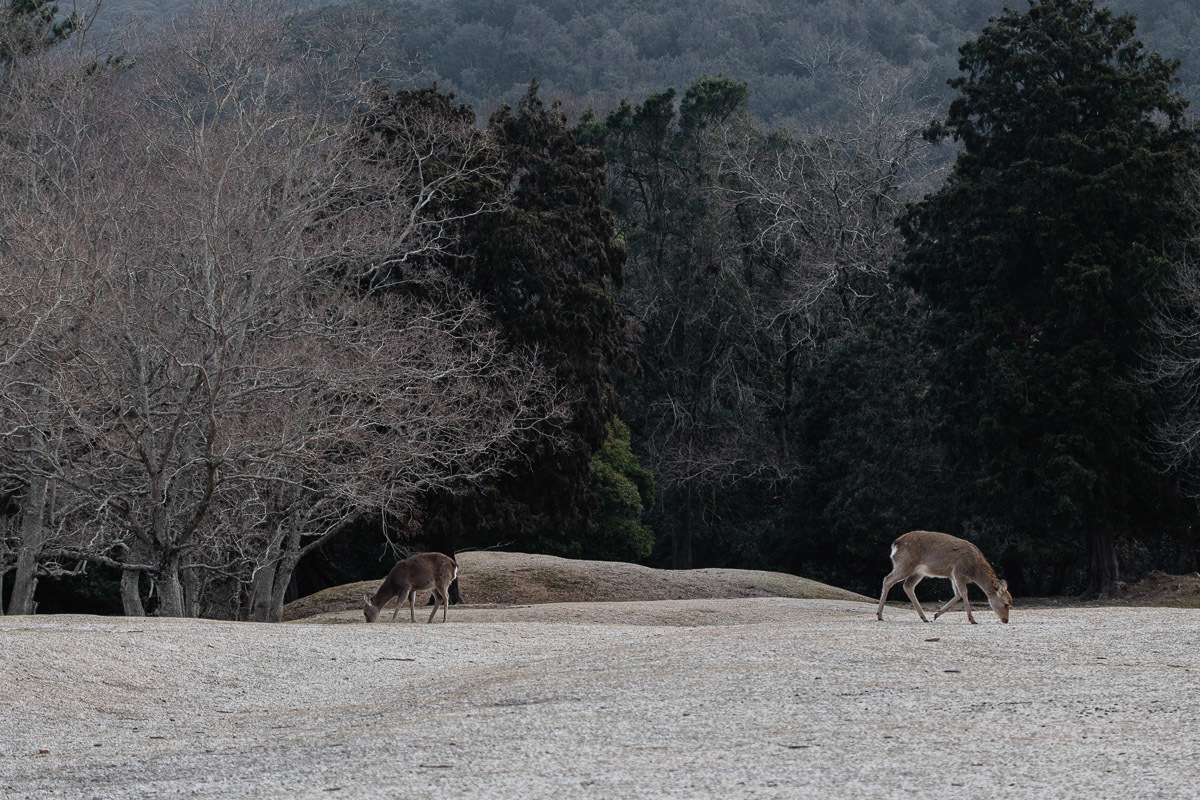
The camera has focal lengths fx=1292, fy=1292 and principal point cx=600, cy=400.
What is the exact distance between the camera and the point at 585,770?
275 inches

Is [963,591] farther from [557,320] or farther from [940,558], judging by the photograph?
[557,320]

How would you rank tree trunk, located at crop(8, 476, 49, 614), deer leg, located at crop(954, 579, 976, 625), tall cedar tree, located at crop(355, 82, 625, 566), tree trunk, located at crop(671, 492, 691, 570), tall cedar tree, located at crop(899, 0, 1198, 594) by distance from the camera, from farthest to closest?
tree trunk, located at crop(671, 492, 691, 570)
tall cedar tree, located at crop(355, 82, 625, 566)
tall cedar tree, located at crop(899, 0, 1198, 594)
tree trunk, located at crop(8, 476, 49, 614)
deer leg, located at crop(954, 579, 976, 625)

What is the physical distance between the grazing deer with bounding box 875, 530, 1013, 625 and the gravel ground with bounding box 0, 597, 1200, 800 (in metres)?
0.43

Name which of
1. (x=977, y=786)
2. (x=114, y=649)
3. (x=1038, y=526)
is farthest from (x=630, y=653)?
(x=1038, y=526)

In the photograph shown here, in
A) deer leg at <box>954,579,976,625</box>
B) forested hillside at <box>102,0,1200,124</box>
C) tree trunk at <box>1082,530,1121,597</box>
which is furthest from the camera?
forested hillside at <box>102,0,1200,124</box>

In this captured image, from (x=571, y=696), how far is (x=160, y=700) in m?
3.90

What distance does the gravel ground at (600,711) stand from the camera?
6832mm

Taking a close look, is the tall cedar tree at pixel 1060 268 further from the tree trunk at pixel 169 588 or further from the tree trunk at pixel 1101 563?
the tree trunk at pixel 169 588

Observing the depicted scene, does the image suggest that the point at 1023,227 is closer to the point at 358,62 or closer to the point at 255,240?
the point at 358,62

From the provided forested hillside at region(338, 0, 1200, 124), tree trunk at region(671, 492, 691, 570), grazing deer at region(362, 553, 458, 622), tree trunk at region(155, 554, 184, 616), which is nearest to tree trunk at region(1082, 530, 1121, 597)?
grazing deer at region(362, 553, 458, 622)

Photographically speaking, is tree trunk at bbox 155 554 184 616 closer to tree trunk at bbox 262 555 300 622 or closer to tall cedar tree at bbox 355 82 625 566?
tree trunk at bbox 262 555 300 622

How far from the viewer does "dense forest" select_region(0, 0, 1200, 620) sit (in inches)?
727

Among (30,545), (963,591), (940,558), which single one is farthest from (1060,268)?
(30,545)

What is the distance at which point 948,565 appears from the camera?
51.3ft
